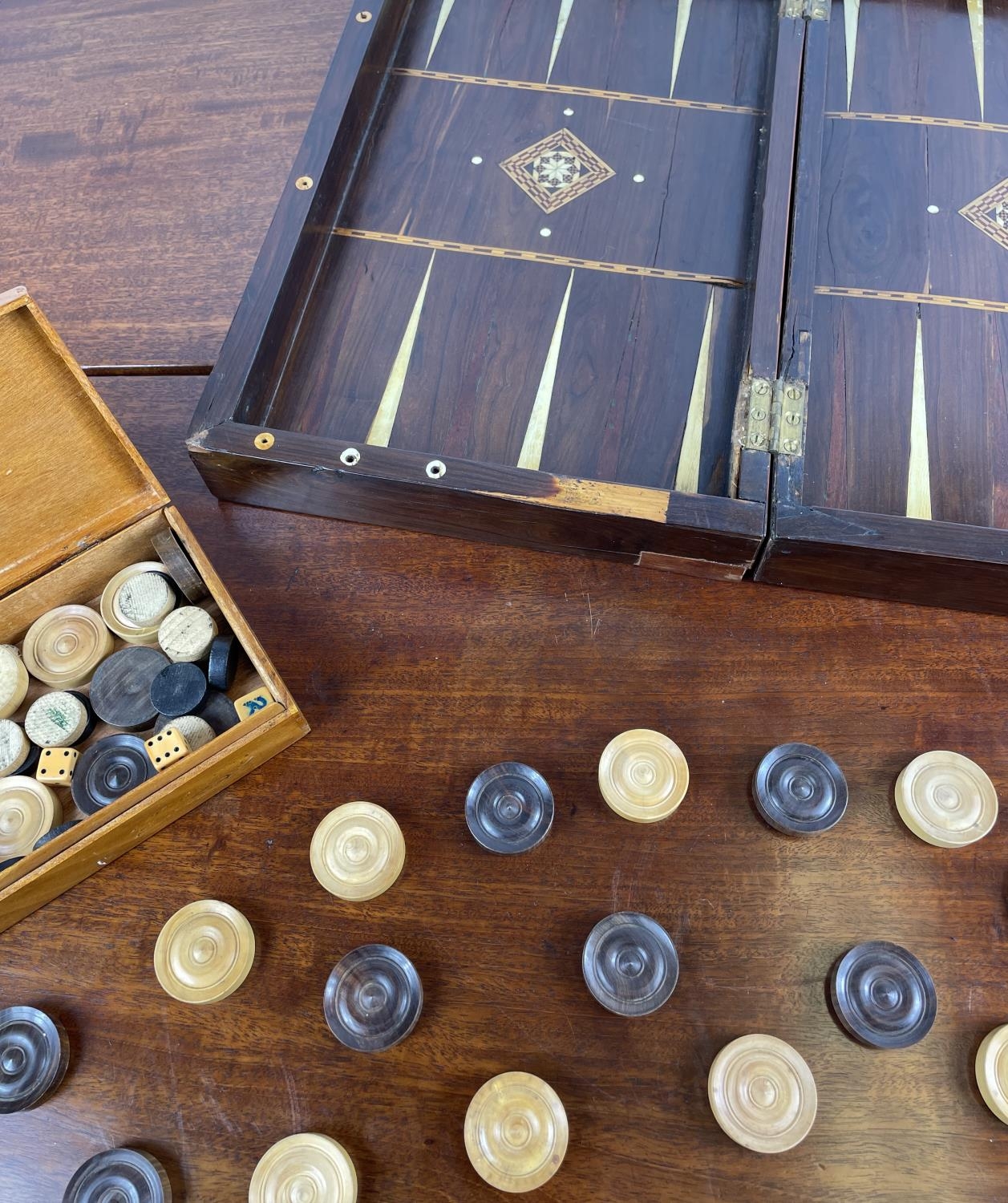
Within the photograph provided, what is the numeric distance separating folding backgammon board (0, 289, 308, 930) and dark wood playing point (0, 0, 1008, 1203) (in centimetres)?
11

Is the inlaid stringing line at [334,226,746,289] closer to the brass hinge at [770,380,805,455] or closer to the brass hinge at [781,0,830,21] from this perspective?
the brass hinge at [770,380,805,455]

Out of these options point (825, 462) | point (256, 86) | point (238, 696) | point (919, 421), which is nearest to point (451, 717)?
point (238, 696)

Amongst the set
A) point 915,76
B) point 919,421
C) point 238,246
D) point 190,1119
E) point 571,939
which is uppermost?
point 915,76

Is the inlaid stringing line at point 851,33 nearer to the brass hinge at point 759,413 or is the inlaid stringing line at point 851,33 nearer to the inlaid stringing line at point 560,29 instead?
the inlaid stringing line at point 560,29

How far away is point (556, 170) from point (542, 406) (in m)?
0.61

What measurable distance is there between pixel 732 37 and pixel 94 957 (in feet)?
7.35

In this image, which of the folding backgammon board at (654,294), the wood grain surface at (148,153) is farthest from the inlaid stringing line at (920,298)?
the wood grain surface at (148,153)

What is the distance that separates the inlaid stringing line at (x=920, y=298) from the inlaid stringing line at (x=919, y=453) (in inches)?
4.2

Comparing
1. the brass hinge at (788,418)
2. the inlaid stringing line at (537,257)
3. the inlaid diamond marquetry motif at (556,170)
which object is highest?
the inlaid diamond marquetry motif at (556,170)

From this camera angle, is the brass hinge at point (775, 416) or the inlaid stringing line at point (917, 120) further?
the inlaid stringing line at point (917, 120)

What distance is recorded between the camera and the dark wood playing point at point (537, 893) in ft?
3.93

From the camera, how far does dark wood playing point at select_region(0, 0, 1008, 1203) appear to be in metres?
1.20

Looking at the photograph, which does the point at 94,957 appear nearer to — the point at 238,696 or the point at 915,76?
the point at 238,696

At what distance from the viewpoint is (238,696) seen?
1407 millimetres
